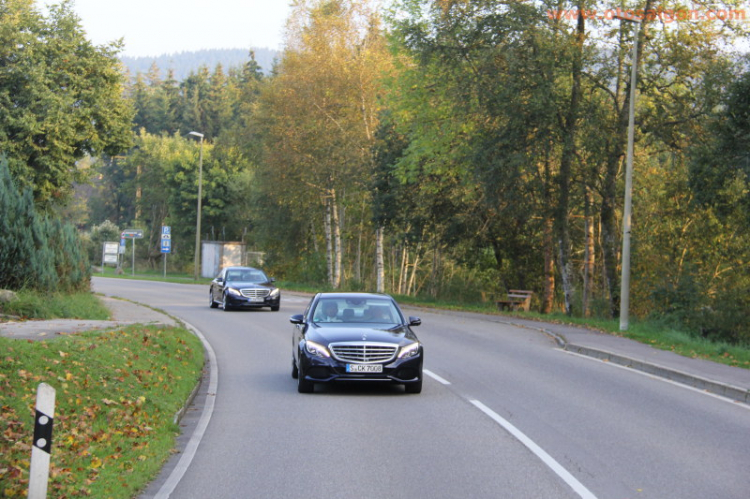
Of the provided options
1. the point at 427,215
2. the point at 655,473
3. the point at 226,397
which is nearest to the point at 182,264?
the point at 427,215

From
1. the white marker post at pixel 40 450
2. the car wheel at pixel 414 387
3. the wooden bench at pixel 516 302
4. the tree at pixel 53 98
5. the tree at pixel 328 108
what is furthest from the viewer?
the tree at pixel 328 108

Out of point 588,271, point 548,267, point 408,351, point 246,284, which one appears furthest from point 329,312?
point 548,267

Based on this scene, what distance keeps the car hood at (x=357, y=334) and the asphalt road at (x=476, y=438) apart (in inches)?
32.7

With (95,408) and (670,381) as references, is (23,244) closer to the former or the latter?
(95,408)

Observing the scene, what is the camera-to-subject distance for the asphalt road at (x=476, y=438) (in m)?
7.04

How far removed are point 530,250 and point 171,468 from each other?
111ft

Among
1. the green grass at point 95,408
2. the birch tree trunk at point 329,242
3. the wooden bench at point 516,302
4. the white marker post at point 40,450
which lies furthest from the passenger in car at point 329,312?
the birch tree trunk at point 329,242

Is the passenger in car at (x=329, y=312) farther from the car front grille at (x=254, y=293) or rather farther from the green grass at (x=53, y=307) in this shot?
the car front grille at (x=254, y=293)

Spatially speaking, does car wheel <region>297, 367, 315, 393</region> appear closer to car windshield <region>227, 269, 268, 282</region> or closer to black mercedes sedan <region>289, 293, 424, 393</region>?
black mercedes sedan <region>289, 293, 424, 393</region>

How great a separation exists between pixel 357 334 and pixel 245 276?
66.3ft

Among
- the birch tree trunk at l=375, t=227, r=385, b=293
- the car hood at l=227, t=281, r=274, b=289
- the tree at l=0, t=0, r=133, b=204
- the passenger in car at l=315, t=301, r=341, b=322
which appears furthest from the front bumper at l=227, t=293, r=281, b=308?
A: the passenger in car at l=315, t=301, r=341, b=322

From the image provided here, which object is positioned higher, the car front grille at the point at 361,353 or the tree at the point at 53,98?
the tree at the point at 53,98

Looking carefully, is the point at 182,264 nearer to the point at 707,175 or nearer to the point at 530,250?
the point at 530,250

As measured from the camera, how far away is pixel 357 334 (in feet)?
39.9
